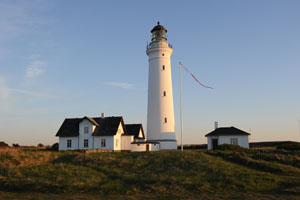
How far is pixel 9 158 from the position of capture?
73.5ft

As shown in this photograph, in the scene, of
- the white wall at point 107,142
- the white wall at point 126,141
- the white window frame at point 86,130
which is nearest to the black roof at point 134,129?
the white wall at point 126,141

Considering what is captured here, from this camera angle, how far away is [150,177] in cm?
1705

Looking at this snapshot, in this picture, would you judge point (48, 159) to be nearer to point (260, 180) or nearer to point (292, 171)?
point (260, 180)

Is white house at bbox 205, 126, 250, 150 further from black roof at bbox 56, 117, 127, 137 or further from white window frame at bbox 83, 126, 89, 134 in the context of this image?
white window frame at bbox 83, 126, 89, 134

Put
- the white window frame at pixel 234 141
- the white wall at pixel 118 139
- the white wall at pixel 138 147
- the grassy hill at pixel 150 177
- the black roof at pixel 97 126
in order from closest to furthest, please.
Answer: the grassy hill at pixel 150 177
the white wall at pixel 138 147
the white window frame at pixel 234 141
the white wall at pixel 118 139
the black roof at pixel 97 126

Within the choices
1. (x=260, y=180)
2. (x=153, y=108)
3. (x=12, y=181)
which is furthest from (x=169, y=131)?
(x=12, y=181)

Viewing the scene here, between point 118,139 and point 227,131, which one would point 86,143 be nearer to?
point 118,139

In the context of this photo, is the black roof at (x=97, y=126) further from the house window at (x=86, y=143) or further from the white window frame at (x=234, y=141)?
the white window frame at (x=234, y=141)

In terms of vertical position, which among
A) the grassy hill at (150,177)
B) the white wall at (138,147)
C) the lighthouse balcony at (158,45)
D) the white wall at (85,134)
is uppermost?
the lighthouse balcony at (158,45)

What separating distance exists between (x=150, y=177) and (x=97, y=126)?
20532 millimetres

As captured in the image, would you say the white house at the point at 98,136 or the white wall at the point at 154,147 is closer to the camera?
the white wall at the point at 154,147

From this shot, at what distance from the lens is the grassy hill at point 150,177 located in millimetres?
13562

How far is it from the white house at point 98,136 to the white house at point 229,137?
26.2 ft

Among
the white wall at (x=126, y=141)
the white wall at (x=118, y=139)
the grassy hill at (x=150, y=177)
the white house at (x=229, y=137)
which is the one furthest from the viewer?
the white wall at (x=126, y=141)
